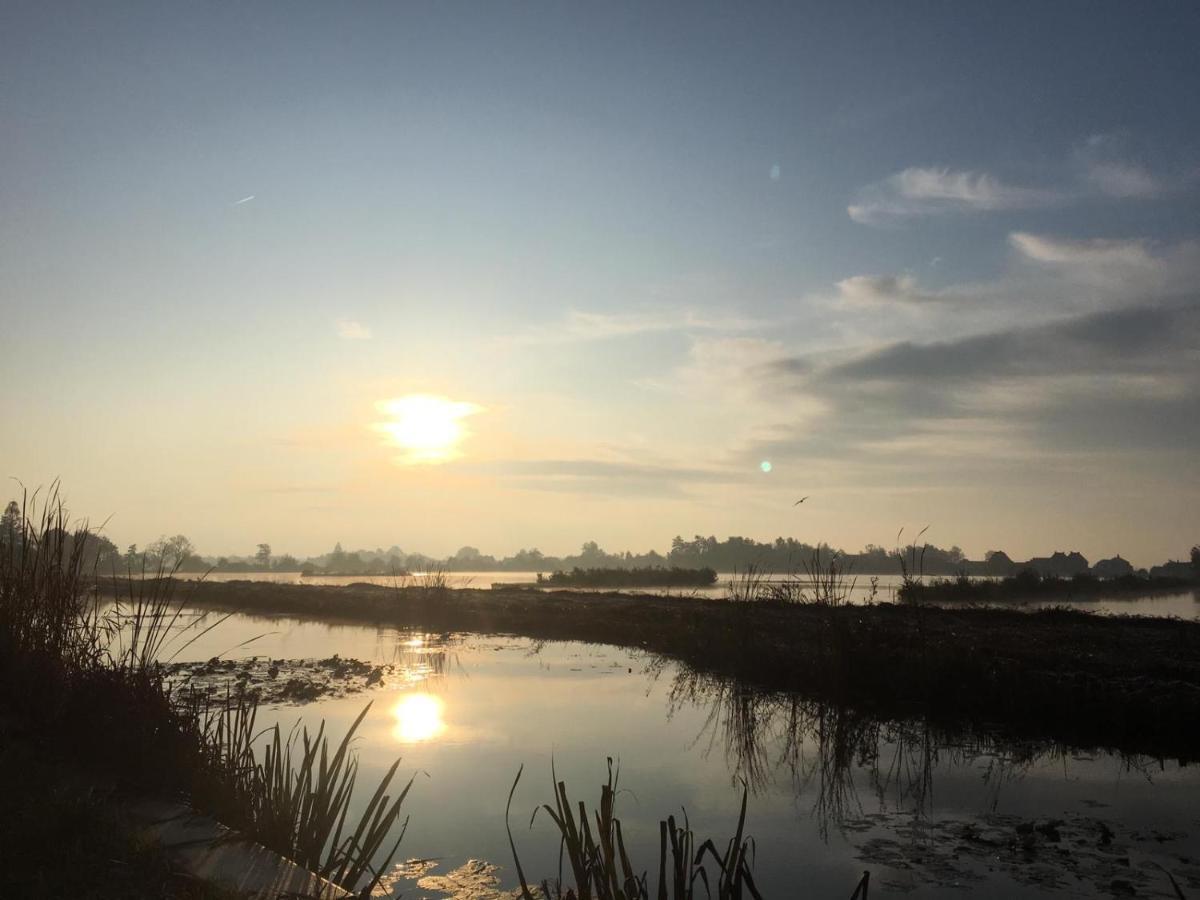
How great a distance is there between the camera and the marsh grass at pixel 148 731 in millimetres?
6035

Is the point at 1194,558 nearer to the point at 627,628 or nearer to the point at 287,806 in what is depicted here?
the point at 627,628

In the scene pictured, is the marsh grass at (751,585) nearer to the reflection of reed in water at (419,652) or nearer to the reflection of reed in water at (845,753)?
the reflection of reed in water at (845,753)

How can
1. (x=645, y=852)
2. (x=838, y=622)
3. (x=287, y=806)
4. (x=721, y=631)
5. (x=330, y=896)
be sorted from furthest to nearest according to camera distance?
(x=721, y=631), (x=838, y=622), (x=645, y=852), (x=287, y=806), (x=330, y=896)

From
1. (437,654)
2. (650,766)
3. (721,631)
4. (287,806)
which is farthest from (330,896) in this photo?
(437,654)

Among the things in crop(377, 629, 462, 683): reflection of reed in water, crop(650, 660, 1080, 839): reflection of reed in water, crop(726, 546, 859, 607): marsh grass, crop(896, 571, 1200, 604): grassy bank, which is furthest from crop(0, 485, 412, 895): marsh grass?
crop(896, 571, 1200, 604): grassy bank

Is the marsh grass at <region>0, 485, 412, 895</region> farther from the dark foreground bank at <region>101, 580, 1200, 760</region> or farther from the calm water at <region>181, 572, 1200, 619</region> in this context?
the calm water at <region>181, 572, 1200, 619</region>

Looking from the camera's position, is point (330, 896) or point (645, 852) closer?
point (330, 896)

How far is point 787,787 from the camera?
10.1 metres

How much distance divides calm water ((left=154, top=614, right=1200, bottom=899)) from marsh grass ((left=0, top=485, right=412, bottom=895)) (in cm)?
111

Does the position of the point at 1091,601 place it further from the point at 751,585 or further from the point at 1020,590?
the point at 751,585

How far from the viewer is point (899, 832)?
8266 millimetres

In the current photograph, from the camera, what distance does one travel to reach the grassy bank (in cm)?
4250

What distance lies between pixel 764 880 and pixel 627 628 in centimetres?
1987

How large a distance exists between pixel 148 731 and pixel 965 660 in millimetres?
12981
